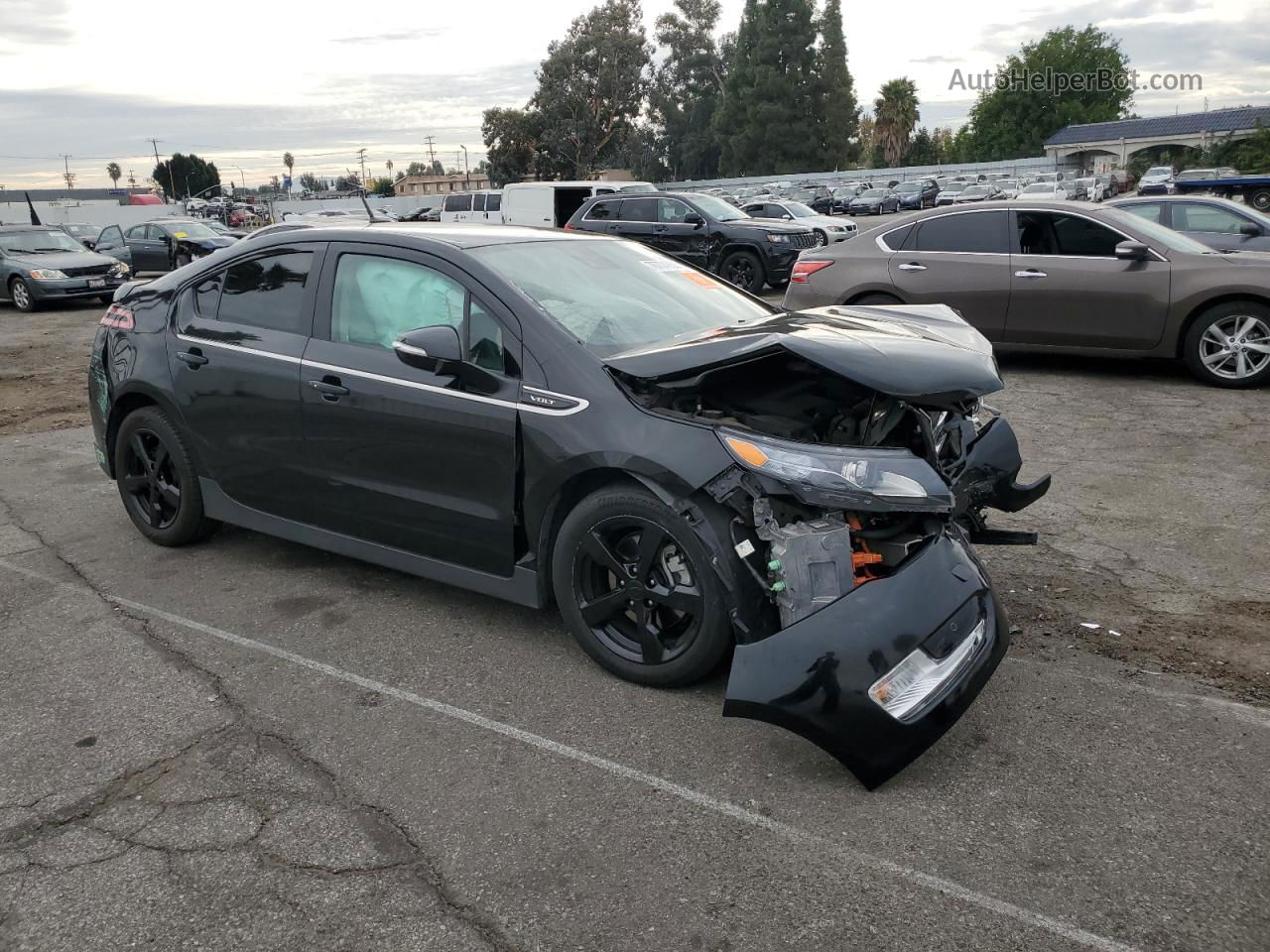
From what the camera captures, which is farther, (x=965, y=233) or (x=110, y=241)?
(x=110, y=241)

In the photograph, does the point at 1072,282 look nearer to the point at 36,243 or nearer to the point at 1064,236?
the point at 1064,236

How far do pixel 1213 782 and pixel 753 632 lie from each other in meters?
1.41

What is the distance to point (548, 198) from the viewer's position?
73.6ft

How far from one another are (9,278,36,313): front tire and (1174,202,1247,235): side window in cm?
1864

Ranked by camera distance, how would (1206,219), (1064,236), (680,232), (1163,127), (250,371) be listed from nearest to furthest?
(250,371) → (1064,236) → (1206,219) → (680,232) → (1163,127)

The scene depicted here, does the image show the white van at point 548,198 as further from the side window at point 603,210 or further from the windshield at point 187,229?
the windshield at point 187,229

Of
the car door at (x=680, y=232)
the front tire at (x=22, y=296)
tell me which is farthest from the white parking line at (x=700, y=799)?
the front tire at (x=22, y=296)

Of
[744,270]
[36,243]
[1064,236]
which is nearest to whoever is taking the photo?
[1064,236]

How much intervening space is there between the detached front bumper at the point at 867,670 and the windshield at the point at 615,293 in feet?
4.55

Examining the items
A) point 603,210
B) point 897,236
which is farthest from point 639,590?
point 603,210

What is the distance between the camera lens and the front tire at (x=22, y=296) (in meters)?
18.7

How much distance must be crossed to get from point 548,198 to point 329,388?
19024 mm

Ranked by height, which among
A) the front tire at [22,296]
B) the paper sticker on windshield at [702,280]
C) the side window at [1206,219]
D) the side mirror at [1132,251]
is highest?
the side window at [1206,219]

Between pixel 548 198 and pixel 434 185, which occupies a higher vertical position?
pixel 434 185
